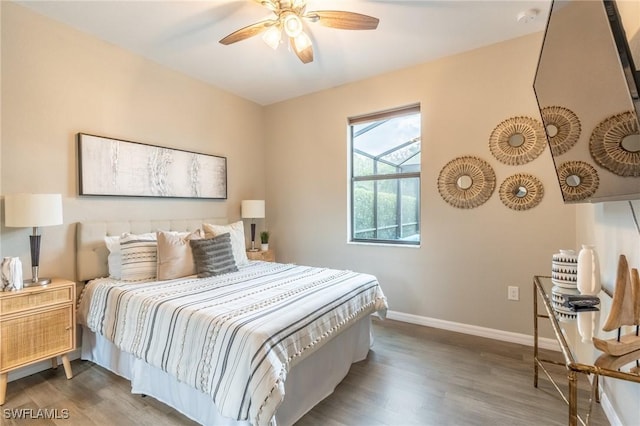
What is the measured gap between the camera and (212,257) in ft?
8.47

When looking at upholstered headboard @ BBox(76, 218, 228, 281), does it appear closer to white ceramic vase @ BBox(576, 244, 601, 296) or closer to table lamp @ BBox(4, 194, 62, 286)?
table lamp @ BBox(4, 194, 62, 286)

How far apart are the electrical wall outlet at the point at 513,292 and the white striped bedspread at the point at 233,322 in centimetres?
124

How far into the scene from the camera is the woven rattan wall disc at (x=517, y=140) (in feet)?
8.44

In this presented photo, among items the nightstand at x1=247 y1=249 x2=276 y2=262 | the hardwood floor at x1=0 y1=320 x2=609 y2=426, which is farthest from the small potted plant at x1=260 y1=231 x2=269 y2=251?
the hardwood floor at x1=0 y1=320 x2=609 y2=426

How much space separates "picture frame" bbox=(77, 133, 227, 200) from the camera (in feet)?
8.29

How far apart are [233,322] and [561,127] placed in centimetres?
190

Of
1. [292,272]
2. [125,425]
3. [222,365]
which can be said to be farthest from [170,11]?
[125,425]

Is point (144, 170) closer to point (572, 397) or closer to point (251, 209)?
point (251, 209)

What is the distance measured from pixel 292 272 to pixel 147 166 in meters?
1.81

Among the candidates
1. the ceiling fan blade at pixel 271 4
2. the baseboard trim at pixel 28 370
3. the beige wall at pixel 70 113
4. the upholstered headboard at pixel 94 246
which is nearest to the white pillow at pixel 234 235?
the beige wall at pixel 70 113

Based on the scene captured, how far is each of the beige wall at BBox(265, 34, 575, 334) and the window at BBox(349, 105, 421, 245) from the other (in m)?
0.14

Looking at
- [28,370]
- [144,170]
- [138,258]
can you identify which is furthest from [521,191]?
[28,370]

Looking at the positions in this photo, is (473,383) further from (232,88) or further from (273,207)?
(232,88)

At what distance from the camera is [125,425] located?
1.67 meters
